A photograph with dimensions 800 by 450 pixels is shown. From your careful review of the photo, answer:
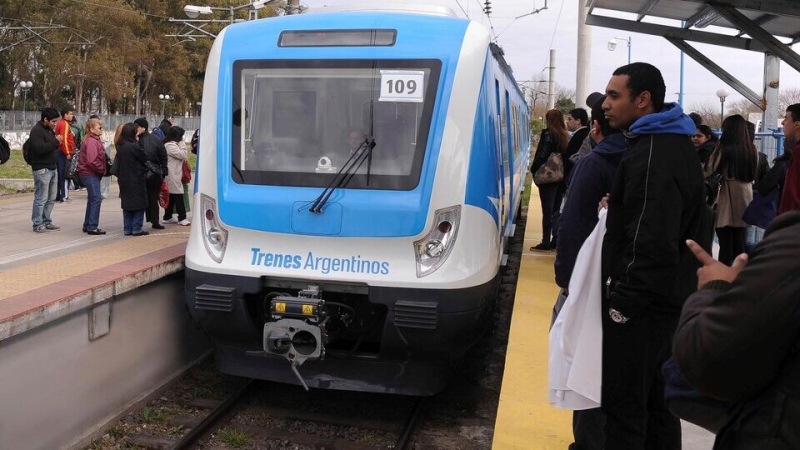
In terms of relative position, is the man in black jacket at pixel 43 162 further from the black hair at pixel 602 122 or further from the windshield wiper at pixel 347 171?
the black hair at pixel 602 122

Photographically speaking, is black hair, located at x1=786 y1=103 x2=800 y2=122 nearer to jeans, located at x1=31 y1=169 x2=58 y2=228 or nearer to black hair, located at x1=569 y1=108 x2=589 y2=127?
black hair, located at x1=569 y1=108 x2=589 y2=127

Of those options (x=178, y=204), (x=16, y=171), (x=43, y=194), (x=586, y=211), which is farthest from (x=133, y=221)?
(x=16, y=171)

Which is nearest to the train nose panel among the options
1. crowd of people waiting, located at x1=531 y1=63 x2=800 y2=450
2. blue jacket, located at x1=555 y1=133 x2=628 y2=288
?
crowd of people waiting, located at x1=531 y1=63 x2=800 y2=450

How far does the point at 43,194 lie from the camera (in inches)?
421

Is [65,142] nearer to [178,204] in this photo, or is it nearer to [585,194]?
[178,204]

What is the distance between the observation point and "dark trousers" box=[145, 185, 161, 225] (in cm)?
1003

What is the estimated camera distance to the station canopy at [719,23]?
6.77m

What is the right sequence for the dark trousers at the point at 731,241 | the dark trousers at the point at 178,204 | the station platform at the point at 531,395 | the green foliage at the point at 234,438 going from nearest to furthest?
the station platform at the point at 531,395 → the green foliage at the point at 234,438 → the dark trousers at the point at 731,241 → the dark trousers at the point at 178,204

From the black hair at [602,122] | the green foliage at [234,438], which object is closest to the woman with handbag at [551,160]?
the green foliage at [234,438]

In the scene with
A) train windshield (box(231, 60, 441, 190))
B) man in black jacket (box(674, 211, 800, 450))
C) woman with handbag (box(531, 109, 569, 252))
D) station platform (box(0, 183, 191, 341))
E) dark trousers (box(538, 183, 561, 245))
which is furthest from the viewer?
dark trousers (box(538, 183, 561, 245))

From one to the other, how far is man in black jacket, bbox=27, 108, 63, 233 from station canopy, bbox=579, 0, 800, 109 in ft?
22.9

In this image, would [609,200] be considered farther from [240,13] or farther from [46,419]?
[240,13]

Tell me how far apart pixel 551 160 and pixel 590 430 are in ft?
19.7

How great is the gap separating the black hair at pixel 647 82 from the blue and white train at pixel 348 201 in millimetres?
1928
